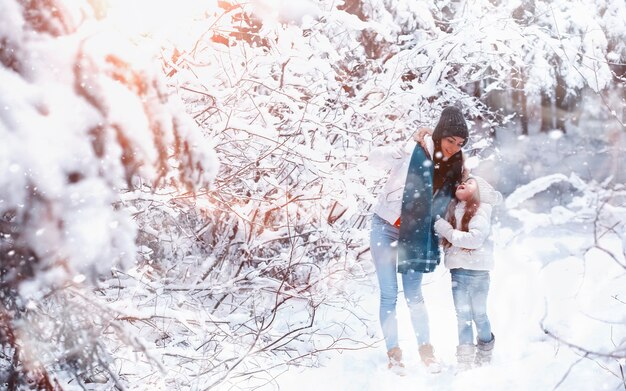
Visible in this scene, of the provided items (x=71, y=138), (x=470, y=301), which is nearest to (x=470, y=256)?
(x=470, y=301)

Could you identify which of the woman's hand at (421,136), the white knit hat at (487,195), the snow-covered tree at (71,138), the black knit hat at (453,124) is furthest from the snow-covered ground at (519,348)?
the snow-covered tree at (71,138)

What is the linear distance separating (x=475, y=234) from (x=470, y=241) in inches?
2.2

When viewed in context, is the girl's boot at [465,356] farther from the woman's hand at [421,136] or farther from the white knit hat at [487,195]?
the woman's hand at [421,136]

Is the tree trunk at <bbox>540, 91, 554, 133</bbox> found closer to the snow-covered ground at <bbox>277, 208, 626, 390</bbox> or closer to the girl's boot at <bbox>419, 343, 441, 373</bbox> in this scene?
the snow-covered ground at <bbox>277, 208, 626, 390</bbox>

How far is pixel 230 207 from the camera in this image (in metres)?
3.88

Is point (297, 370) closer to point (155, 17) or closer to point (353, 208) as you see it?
point (353, 208)

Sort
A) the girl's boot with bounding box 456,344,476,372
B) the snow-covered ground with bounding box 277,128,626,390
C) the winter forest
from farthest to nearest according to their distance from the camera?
the girl's boot with bounding box 456,344,476,372, the winter forest, the snow-covered ground with bounding box 277,128,626,390

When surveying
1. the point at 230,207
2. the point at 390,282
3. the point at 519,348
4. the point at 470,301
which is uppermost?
the point at 230,207

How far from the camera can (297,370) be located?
14.1 feet

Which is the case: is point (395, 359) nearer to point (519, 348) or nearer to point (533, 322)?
point (519, 348)

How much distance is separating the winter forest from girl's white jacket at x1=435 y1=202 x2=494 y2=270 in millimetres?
225

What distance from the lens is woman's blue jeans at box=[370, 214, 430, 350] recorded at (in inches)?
156

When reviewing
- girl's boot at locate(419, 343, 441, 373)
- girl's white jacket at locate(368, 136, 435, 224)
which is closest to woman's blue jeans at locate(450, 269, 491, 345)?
girl's boot at locate(419, 343, 441, 373)

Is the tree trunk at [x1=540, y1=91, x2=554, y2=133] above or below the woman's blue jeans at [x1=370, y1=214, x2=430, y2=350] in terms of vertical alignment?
below
